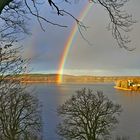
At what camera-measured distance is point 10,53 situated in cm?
579

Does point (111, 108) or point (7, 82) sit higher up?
point (7, 82)

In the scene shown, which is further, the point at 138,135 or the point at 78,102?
the point at 138,135

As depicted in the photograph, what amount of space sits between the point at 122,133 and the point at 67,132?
1531cm

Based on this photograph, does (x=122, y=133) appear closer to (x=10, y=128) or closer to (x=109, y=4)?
(x=10, y=128)

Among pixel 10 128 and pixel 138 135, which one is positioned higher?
pixel 10 128

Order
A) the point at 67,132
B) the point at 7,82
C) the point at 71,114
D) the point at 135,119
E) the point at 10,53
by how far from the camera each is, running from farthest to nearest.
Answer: the point at 135,119, the point at 71,114, the point at 67,132, the point at 7,82, the point at 10,53

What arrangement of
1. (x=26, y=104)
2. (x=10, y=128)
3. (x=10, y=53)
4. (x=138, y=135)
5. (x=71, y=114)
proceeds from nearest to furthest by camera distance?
(x=10, y=53), (x=10, y=128), (x=26, y=104), (x=71, y=114), (x=138, y=135)

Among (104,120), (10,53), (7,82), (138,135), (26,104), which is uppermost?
(10,53)

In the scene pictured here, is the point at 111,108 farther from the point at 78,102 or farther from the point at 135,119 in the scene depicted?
the point at 135,119

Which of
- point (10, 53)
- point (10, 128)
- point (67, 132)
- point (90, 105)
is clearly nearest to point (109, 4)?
point (10, 53)

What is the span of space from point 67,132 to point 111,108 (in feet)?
19.1

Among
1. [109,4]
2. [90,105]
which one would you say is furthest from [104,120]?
[109,4]

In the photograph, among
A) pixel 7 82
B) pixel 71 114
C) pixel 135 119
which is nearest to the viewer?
pixel 7 82

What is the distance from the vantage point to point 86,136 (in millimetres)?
28234
